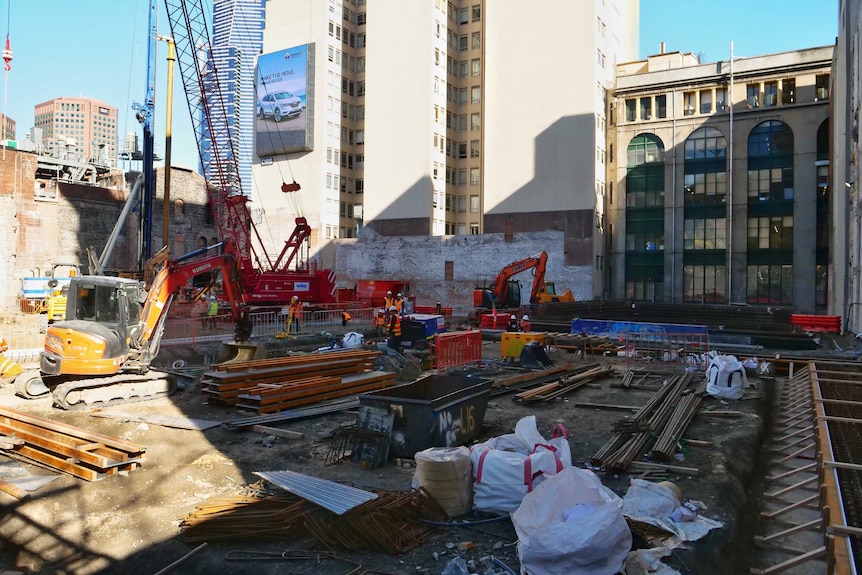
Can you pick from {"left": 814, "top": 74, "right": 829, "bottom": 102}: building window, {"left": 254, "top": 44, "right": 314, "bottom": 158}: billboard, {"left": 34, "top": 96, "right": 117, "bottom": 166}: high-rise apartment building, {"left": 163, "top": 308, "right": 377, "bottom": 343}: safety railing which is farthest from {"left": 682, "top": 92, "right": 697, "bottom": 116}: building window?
{"left": 34, "top": 96, "right": 117, "bottom": 166}: high-rise apartment building

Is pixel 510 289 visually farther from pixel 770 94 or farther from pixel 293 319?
pixel 770 94

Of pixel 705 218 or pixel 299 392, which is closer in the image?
pixel 299 392

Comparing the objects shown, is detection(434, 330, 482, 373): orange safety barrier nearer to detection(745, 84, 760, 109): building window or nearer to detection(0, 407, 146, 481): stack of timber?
detection(0, 407, 146, 481): stack of timber

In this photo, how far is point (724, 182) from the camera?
4712 centimetres

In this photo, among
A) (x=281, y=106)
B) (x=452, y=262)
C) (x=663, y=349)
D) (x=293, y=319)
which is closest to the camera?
(x=663, y=349)

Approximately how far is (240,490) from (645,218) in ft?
155

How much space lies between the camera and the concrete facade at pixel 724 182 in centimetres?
4441

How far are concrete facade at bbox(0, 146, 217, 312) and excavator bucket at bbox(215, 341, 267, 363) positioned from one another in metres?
29.7

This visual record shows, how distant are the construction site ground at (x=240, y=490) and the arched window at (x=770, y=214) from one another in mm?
36762

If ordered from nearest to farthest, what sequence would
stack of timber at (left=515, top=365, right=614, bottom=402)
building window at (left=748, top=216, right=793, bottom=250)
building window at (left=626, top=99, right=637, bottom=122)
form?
stack of timber at (left=515, top=365, right=614, bottom=402), building window at (left=748, top=216, right=793, bottom=250), building window at (left=626, top=99, right=637, bottom=122)

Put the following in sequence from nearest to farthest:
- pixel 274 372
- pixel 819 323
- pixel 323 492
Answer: pixel 323 492 → pixel 274 372 → pixel 819 323

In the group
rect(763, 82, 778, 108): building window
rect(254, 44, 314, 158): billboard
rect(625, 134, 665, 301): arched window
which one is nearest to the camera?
rect(763, 82, 778, 108): building window

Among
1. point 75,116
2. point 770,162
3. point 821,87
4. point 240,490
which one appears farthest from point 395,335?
point 75,116

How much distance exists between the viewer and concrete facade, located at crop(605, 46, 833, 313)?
146ft
